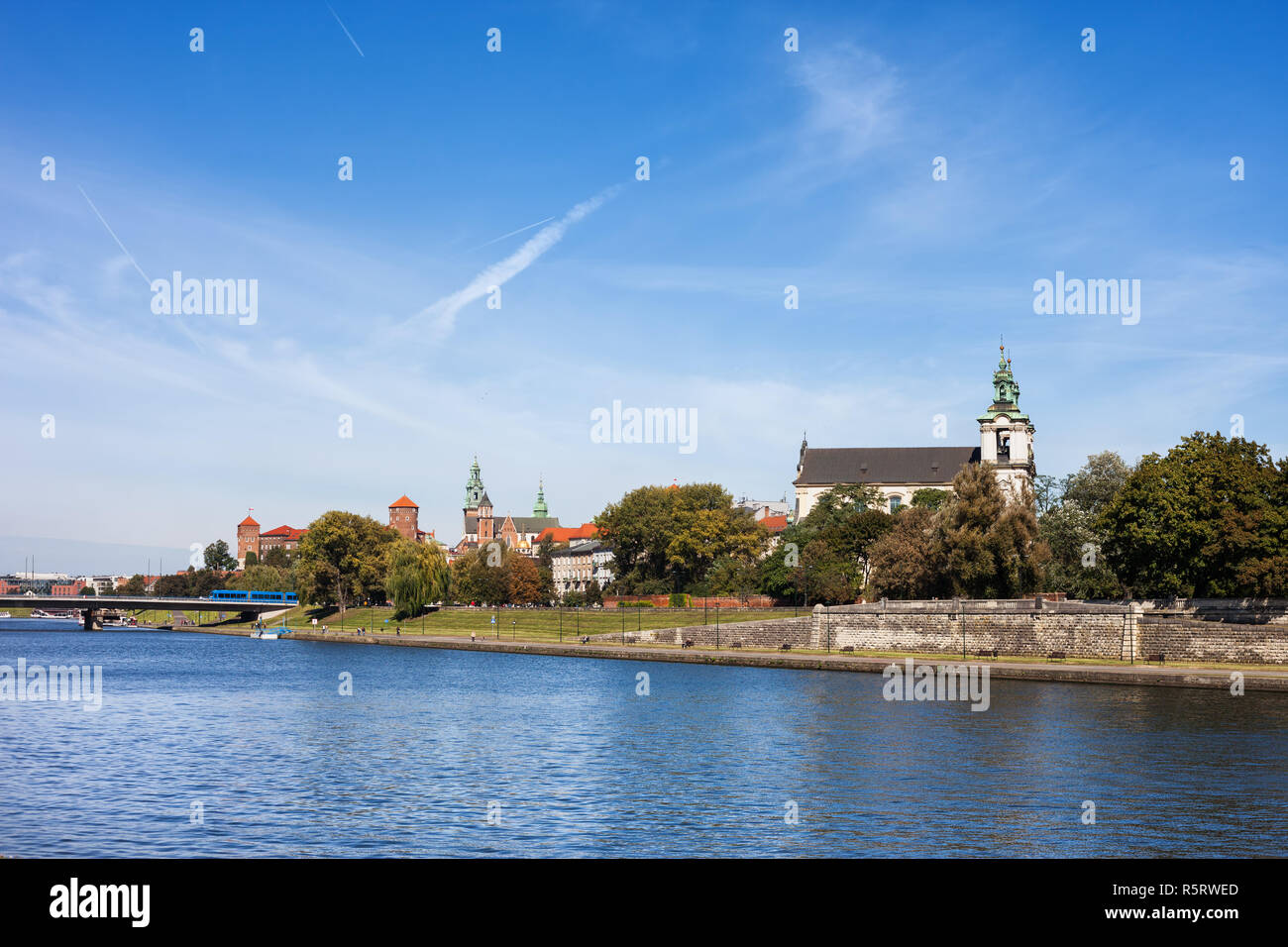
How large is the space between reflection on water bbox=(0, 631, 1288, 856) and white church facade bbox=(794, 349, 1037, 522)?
92.1m

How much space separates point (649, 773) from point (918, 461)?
135034mm

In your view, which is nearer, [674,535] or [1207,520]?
[1207,520]

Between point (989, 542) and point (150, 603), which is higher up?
point (989, 542)

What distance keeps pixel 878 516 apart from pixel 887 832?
88031 millimetres

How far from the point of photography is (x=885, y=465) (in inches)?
6388

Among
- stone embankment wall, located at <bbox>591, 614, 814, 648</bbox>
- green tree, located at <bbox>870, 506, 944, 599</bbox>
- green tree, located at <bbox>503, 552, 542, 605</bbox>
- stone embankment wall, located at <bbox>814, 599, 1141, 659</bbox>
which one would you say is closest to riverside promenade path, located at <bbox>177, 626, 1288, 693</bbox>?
stone embankment wall, located at <bbox>591, 614, 814, 648</bbox>

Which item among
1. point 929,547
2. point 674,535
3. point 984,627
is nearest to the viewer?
point 984,627

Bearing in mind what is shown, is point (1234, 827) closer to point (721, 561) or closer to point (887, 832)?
point (887, 832)

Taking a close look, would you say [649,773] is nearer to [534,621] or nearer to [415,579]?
[534,621]

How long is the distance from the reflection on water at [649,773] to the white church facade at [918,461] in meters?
92.1

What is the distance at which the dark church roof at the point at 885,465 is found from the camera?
6260 inches

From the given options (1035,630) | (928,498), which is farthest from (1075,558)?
(928,498)

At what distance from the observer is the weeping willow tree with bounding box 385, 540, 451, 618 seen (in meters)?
122
